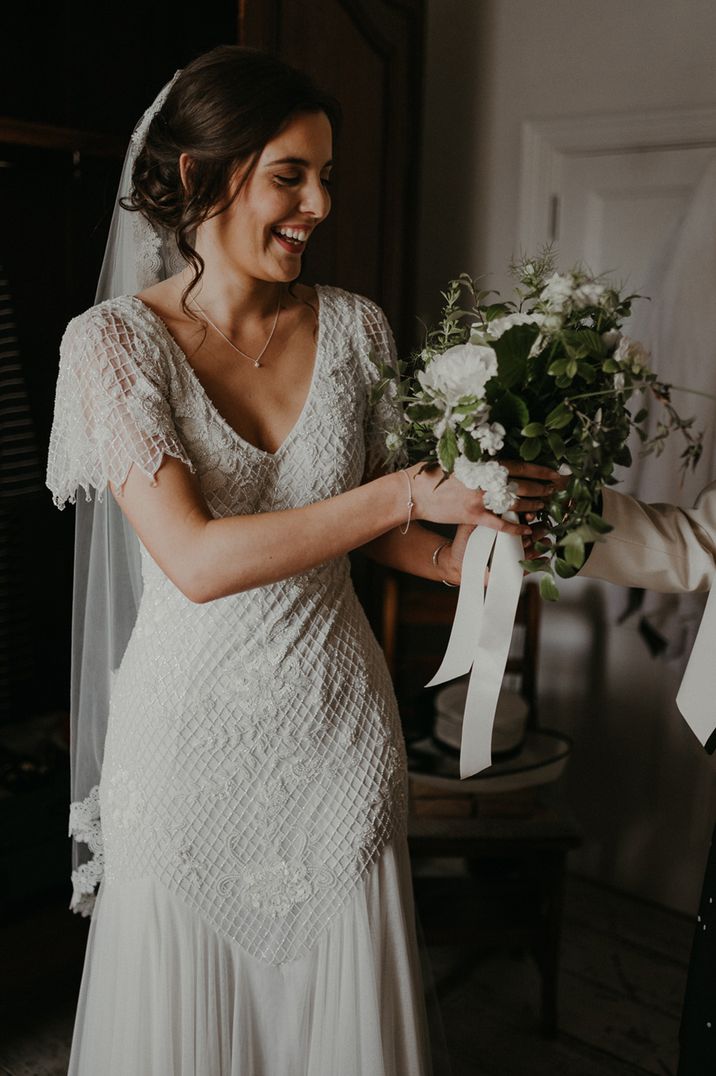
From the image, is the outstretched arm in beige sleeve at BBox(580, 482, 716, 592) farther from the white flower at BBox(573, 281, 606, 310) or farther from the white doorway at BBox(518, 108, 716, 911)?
the white doorway at BBox(518, 108, 716, 911)

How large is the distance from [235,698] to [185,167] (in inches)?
30.3

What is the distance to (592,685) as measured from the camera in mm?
3096

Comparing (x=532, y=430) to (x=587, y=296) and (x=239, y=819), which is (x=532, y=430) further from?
(x=239, y=819)

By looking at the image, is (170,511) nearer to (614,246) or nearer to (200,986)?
(200,986)

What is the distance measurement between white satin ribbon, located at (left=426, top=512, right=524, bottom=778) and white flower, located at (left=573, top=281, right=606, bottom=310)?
0.93 feet

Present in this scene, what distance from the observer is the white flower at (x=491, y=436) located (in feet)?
4.11

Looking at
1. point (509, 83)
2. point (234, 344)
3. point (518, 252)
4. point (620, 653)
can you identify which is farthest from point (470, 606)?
point (509, 83)

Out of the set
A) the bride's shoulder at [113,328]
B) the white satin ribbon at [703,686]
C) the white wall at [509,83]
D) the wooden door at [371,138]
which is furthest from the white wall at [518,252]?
the bride's shoulder at [113,328]

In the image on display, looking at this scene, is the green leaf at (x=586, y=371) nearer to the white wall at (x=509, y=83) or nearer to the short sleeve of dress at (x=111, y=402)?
the short sleeve of dress at (x=111, y=402)

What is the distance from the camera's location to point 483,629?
1.45m

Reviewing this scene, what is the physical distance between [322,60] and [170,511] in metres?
1.56

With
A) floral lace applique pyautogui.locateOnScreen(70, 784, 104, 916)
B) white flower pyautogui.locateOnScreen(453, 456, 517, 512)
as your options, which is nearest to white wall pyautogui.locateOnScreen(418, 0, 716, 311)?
white flower pyautogui.locateOnScreen(453, 456, 517, 512)

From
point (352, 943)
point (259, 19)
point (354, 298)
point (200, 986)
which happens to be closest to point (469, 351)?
point (354, 298)

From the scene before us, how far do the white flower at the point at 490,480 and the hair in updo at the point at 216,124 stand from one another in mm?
553
